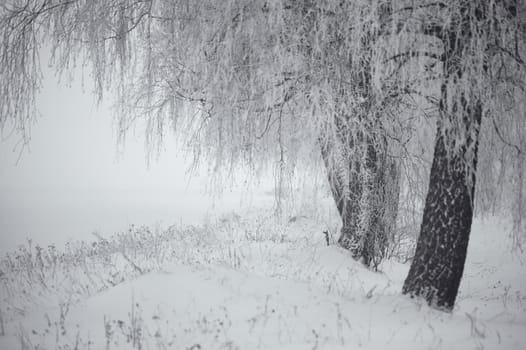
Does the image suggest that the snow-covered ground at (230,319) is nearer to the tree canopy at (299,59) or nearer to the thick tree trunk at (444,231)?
the thick tree trunk at (444,231)

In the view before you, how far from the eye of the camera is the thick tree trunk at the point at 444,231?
149 inches

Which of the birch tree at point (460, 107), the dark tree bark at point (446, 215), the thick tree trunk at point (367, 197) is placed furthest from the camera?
the thick tree trunk at point (367, 197)

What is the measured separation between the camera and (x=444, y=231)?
3.85 metres

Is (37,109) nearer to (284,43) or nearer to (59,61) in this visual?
(59,61)

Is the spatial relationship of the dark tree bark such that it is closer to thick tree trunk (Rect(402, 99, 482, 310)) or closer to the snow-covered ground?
thick tree trunk (Rect(402, 99, 482, 310))

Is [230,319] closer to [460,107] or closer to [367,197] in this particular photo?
[460,107]

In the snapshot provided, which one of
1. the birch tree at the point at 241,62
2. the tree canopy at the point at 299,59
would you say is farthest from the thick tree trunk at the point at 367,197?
the tree canopy at the point at 299,59

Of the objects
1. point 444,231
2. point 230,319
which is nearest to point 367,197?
point 444,231

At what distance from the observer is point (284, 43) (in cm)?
396

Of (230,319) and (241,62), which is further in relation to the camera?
(241,62)

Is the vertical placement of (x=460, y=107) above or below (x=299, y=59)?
below

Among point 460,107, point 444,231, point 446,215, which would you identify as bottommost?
point 444,231

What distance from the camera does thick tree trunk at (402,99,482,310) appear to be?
12.4 ft

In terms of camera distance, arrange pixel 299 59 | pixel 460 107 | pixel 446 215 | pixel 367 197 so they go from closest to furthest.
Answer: pixel 460 107
pixel 446 215
pixel 299 59
pixel 367 197
